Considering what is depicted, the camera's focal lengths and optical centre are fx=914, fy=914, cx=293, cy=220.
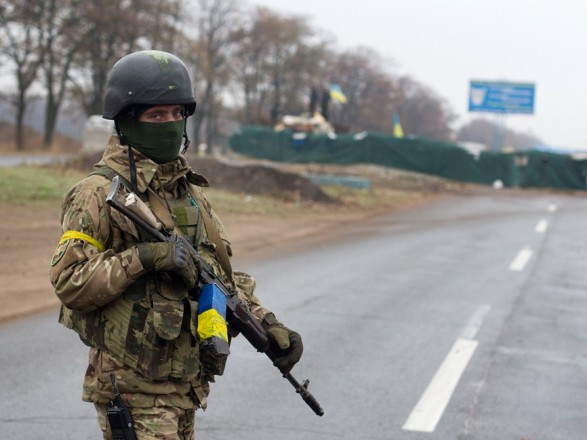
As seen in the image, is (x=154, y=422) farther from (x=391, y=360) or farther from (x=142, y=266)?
(x=391, y=360)

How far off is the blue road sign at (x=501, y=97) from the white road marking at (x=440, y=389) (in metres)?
48.7

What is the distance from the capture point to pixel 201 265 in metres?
3.07

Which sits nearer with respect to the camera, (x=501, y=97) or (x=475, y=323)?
(x=475, y=323)

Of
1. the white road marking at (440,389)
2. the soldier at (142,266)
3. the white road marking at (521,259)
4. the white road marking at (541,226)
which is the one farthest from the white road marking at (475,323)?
the white road marking at (541,226)

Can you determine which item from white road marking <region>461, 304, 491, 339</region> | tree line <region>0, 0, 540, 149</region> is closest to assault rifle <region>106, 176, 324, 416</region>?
white road marking <region>461, 304, 491, 339</region>

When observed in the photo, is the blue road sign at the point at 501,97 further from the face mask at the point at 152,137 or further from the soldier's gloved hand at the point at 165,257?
the soldier's gloved hand at the point at 165,257

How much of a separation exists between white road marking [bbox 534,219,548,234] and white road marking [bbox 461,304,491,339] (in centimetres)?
950

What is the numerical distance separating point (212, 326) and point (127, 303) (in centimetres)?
29

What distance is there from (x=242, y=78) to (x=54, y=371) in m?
71.3

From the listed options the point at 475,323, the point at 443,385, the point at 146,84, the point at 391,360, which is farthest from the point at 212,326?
the point at 475,323

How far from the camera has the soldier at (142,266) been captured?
9.60 ft

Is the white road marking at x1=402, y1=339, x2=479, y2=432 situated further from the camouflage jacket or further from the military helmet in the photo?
the military helmet

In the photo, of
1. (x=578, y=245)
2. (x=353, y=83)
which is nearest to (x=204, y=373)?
(x=578, y=245)

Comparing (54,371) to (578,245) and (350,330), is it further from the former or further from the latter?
(578,245)
